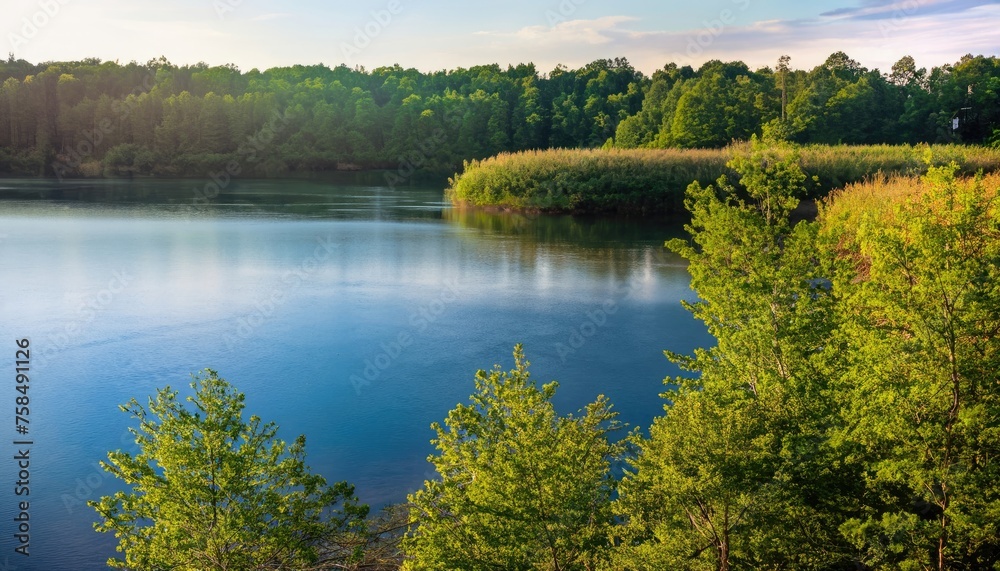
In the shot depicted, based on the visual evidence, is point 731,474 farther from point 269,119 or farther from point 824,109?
point 269,119

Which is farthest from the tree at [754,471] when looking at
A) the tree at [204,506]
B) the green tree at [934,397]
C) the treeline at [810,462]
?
the tree at [204,506]

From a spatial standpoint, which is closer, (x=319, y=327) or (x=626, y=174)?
(x=319, y=327)

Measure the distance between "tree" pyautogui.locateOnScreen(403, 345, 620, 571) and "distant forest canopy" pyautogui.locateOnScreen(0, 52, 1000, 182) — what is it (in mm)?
55698

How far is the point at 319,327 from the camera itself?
1958cm

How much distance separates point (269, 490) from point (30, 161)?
81.4 metres

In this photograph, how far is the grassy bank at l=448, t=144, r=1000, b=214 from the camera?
136 feet

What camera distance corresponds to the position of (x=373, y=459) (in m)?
12.1

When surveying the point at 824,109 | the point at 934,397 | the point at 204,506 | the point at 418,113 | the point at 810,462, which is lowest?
the point at 204,506

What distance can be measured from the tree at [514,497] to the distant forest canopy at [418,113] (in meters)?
55.7

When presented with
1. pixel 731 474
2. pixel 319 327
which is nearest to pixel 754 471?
pixel 731 474

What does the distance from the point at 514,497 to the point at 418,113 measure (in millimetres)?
89856

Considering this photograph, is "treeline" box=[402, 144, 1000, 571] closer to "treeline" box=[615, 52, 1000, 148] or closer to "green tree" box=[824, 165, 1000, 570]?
"green tree" box=[824, 165, 1000, 570]

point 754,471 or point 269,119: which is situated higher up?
point 269,119

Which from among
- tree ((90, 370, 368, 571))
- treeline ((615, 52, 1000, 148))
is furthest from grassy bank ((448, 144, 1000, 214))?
tree ((90, 370, 368, 571))
